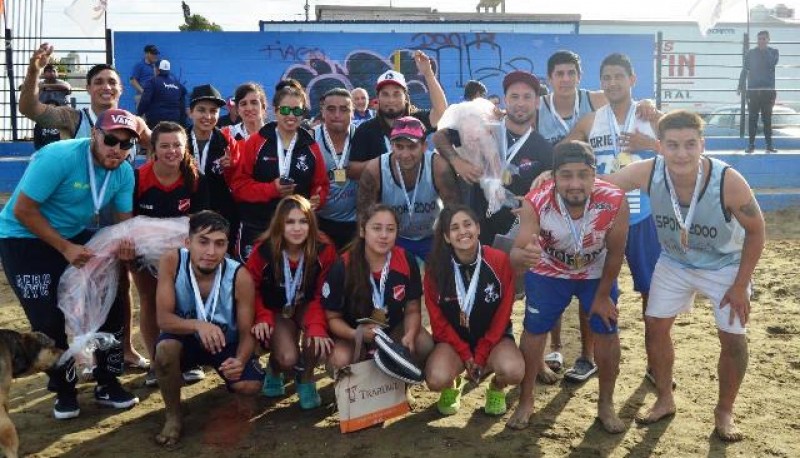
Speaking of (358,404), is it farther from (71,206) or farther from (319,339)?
(71,206)

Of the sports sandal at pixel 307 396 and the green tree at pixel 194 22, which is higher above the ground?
the green tree at pixel 194 22

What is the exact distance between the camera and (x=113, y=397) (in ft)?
14.9

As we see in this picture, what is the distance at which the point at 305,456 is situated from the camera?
381cm

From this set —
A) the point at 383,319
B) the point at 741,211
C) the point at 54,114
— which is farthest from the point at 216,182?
the point at 741,211

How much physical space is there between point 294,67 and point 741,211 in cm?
1372

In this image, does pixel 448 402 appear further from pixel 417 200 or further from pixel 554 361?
pixel 417 200

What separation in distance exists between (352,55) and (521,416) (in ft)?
44.2

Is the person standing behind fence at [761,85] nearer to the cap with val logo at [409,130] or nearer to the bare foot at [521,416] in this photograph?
the cap with val logo at [409,130]

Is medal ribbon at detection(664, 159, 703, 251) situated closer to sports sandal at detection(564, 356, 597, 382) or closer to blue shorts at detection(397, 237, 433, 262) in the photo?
sports sandal at detection(564, 356, 597, 382)

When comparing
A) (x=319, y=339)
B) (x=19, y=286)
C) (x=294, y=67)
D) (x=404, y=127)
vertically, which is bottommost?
(x=319, y=339)

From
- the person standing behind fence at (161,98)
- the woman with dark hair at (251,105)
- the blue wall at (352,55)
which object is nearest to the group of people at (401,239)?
the woman with dark hair at (251,105)

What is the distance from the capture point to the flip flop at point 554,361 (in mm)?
5070

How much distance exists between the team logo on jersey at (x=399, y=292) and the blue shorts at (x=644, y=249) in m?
1.54

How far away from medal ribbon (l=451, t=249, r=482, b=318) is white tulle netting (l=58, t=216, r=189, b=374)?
1826 mm
